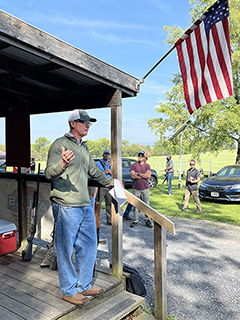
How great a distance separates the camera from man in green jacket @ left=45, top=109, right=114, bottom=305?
3.00m

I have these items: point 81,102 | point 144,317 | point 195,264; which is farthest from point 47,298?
point 195,264

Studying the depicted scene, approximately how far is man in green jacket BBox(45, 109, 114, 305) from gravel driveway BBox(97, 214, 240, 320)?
4.51 ft

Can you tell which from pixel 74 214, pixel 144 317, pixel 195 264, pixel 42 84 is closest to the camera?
pixel 74 214

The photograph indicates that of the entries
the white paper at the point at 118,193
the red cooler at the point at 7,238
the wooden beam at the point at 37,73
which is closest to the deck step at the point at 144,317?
the white paper at the point at 118,193

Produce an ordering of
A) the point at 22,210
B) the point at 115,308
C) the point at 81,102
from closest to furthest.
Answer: the point at 115,308 < the point at 81,102 < the point at 22,210

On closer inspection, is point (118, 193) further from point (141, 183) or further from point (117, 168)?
point (141, 183)

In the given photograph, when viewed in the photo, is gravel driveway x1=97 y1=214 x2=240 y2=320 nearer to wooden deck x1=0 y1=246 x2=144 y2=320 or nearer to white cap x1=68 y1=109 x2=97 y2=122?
wooden deck x1=0 y1=246 x2=144 y2=320

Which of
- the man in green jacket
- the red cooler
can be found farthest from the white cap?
the red cooler

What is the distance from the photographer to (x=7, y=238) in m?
4.32

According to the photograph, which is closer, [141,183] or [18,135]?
[18,135]

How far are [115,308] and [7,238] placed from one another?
2007 mm

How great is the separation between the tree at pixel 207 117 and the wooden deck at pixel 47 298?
702 inches

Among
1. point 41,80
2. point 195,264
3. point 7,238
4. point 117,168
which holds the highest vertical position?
point 41,80

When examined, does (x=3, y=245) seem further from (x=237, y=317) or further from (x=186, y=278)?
(x=237, y=317)
